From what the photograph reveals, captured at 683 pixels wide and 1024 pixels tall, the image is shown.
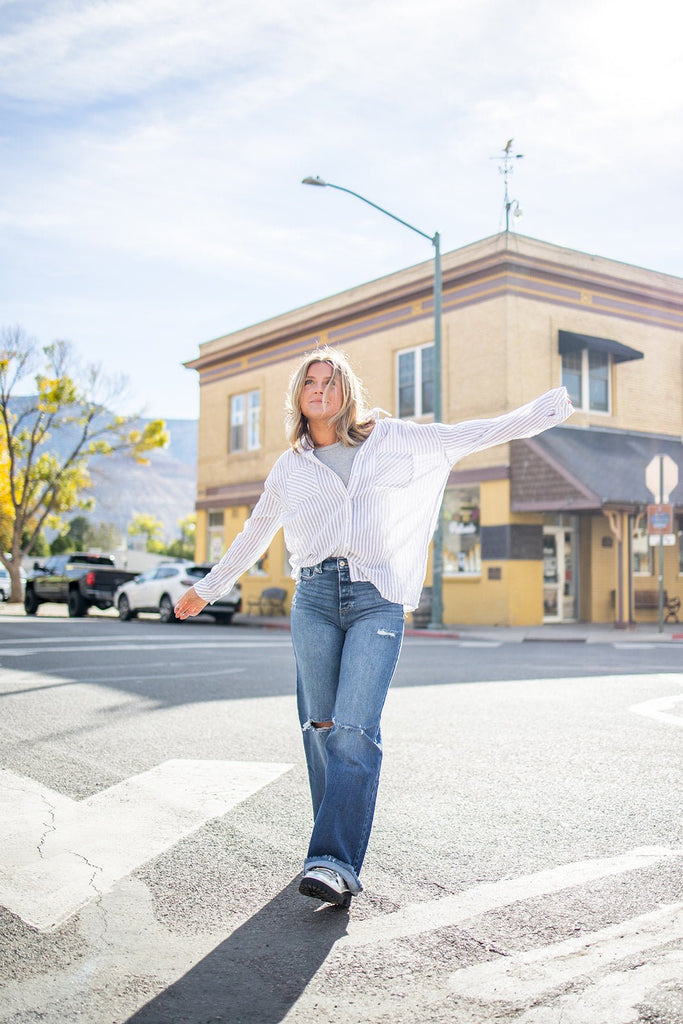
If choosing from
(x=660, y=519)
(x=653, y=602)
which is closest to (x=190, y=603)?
(x=660, y=519)

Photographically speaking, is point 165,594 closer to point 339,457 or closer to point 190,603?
point 190,603

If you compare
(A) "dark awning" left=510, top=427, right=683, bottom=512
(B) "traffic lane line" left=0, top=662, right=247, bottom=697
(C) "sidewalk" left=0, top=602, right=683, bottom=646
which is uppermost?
(A) "dark awning" left=510, top=427, right=683, bottom=512

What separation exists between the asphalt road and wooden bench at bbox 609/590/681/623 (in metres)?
16.0

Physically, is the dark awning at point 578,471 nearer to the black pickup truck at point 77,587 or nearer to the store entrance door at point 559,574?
the store entrance door at point 559,574

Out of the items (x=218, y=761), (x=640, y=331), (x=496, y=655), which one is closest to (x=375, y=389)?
(x=640, y=331)

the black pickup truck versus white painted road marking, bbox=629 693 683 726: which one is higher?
the black pickup truck

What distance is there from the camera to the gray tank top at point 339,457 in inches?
152

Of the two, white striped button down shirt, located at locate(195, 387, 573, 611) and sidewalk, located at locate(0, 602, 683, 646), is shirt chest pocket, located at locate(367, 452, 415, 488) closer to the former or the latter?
white striped button down shirt, located at locate(195, 387, 573, 611)

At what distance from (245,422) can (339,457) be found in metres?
28.6

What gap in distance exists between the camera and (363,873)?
12.9 feet

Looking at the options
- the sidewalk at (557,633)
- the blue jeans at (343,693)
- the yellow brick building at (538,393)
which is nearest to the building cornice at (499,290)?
the yellow brick building at (538,393)

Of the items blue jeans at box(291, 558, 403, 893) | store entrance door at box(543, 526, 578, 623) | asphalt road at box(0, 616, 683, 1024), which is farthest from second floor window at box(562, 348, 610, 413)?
blue jeans at box(291, 558, 403, 893)

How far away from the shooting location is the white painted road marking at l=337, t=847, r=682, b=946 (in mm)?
3322

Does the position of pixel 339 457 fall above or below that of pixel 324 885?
above
